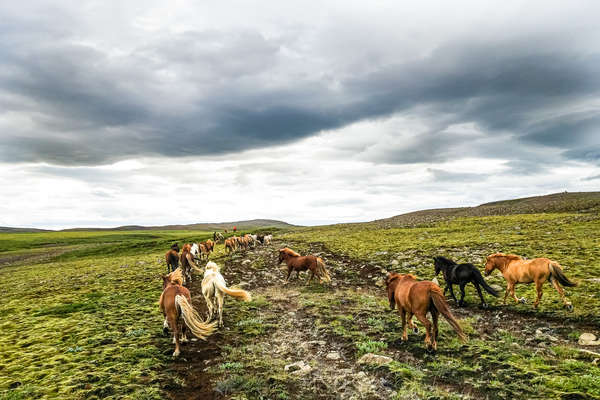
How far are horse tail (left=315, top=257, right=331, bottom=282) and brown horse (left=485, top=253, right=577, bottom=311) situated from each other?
9.43m

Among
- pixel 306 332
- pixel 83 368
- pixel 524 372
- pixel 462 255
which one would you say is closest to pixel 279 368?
pixel 306 332

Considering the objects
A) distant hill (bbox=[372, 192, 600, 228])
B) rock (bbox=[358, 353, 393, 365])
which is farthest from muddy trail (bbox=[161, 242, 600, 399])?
distant hill (bbox=[372, 192, 600, 228])

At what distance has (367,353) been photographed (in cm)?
843

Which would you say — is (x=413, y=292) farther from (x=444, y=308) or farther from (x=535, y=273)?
(x=535, y=273)

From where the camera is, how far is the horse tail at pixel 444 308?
7.93m

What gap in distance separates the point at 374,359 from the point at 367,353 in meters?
0.54

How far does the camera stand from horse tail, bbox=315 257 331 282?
730 inches

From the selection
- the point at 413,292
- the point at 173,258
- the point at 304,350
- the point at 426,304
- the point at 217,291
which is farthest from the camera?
the point at 173,258

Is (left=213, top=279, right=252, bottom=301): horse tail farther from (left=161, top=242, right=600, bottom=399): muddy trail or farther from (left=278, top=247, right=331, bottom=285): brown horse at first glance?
(left=278, top=247, right=331, bottom=285): brown horse

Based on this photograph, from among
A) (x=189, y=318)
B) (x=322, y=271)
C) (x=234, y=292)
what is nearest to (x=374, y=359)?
(x=189, y=318)

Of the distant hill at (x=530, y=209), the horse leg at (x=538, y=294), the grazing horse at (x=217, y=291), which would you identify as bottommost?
the horse leg at (x=538, y=294)

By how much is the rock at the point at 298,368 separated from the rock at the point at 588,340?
8.27m

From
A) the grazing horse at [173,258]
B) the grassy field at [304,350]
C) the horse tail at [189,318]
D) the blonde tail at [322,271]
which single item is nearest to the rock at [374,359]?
the grassy field at [304,350]

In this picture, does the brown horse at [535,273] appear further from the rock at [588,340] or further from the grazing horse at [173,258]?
the grazing horse at [173,258]
